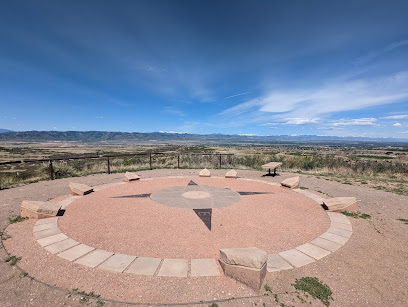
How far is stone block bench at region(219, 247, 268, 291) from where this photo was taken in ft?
10.4

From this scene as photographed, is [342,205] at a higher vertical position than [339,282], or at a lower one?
higher

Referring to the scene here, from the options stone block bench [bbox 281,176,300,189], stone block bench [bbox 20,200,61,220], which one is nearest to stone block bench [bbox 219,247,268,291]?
stone block bench [bbox 20,200,61,220]

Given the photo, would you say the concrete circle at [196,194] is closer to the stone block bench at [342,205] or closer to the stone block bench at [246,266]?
the stone block bench at [342,205]

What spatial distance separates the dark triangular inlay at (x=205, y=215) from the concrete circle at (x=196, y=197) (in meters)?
0.25

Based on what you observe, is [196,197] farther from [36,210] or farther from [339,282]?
[339,282]

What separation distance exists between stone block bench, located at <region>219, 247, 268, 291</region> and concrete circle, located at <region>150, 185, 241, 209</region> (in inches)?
136

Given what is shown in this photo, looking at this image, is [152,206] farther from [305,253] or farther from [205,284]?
[305,253]

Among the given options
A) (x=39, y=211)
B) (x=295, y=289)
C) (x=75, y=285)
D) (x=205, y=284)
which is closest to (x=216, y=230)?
(x=205, y=284)


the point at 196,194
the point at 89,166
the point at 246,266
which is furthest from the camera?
the point at 89,166

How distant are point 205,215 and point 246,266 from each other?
118 inches

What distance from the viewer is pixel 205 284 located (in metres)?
3.21

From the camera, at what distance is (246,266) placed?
3268 mm

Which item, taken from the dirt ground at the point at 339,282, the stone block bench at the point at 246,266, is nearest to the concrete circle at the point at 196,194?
the stone block bench at the point at 246,266

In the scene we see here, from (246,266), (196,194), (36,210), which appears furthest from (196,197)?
(36,210)
